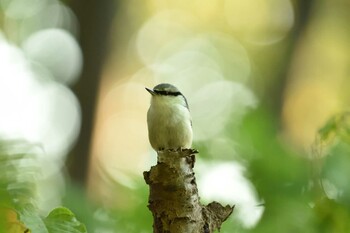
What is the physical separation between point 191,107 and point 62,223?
3.24 meters

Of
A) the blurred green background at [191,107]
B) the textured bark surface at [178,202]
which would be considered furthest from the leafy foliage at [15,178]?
the textured bark surface at [178,202]

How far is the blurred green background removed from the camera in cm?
78

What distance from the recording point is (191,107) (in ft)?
12.8

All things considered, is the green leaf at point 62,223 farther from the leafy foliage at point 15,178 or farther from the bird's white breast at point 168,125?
the bird's white breast at point 168,125

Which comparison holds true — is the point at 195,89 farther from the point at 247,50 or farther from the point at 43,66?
the point at 43,66

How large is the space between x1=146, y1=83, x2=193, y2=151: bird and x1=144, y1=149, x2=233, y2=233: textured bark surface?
676 mm

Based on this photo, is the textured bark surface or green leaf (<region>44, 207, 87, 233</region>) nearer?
green leaf (<region>44, 207, 87, 233</region>)

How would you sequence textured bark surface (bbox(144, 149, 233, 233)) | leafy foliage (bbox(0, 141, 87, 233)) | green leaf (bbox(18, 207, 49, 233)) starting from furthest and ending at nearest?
1. textured bark surface (bbox(144, 149, 233, 233))
2. green leaf (bbox(18, 207, 49, 233))
3. leafy foliage (bbox(0, 141, 87, 233))

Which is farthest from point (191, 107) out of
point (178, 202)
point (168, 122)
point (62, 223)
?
point (62, 223)

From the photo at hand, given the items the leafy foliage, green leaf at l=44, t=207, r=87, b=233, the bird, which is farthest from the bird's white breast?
the leafy foliage

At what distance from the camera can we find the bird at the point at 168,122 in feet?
6.49

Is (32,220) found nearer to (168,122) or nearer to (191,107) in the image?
(168,122)

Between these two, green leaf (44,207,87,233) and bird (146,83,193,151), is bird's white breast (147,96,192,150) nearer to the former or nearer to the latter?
bird (146,83,193,151)

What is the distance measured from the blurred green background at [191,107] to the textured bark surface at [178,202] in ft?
0.12
